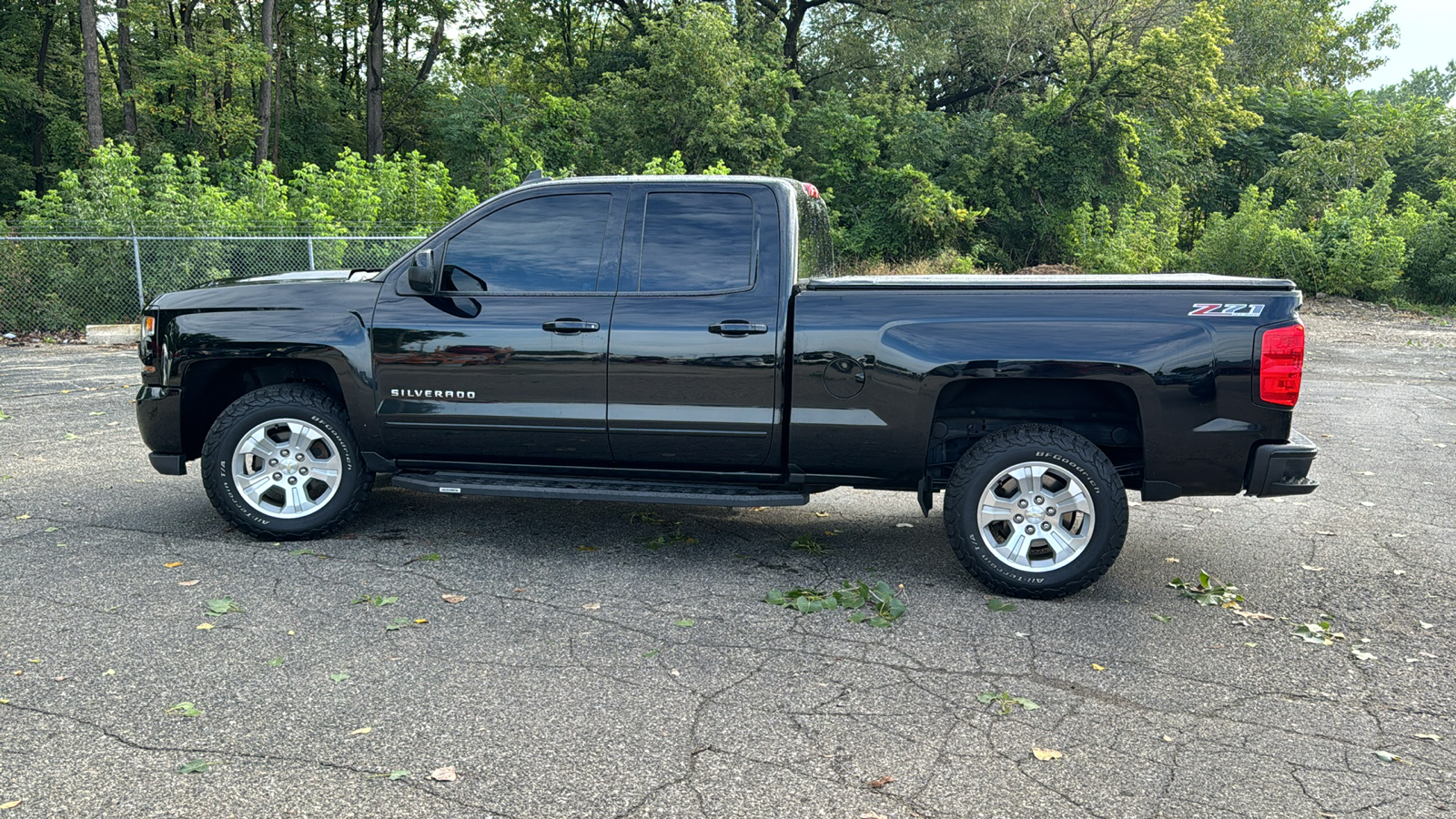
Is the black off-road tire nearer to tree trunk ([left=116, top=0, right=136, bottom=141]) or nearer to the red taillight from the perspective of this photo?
the red taillight

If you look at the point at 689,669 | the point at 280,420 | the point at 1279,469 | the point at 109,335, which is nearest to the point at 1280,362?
the point at 1279,469

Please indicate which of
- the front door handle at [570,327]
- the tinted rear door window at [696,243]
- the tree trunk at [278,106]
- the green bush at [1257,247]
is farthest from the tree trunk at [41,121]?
the tinted rear door window at [696,243]

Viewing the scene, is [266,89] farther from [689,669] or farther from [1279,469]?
[1279,469]

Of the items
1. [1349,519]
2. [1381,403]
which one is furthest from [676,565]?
[1381,403]

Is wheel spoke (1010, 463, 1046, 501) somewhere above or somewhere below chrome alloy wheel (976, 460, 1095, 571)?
above

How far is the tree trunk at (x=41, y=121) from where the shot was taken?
3612 cm

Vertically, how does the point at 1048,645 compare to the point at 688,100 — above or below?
below

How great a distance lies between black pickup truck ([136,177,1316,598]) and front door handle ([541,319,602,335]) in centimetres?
2

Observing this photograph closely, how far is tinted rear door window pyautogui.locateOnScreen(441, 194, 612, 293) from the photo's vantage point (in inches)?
224

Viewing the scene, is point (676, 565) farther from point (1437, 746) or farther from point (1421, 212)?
point (1421, 212)

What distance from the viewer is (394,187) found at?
19953mm

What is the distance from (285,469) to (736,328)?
2.62 m

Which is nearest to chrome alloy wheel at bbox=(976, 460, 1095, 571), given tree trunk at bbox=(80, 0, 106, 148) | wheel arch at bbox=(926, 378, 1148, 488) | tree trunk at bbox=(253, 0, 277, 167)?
wheel arch at bbox=(926, 378, 1148, 488)

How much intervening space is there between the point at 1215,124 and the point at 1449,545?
2942 cm
